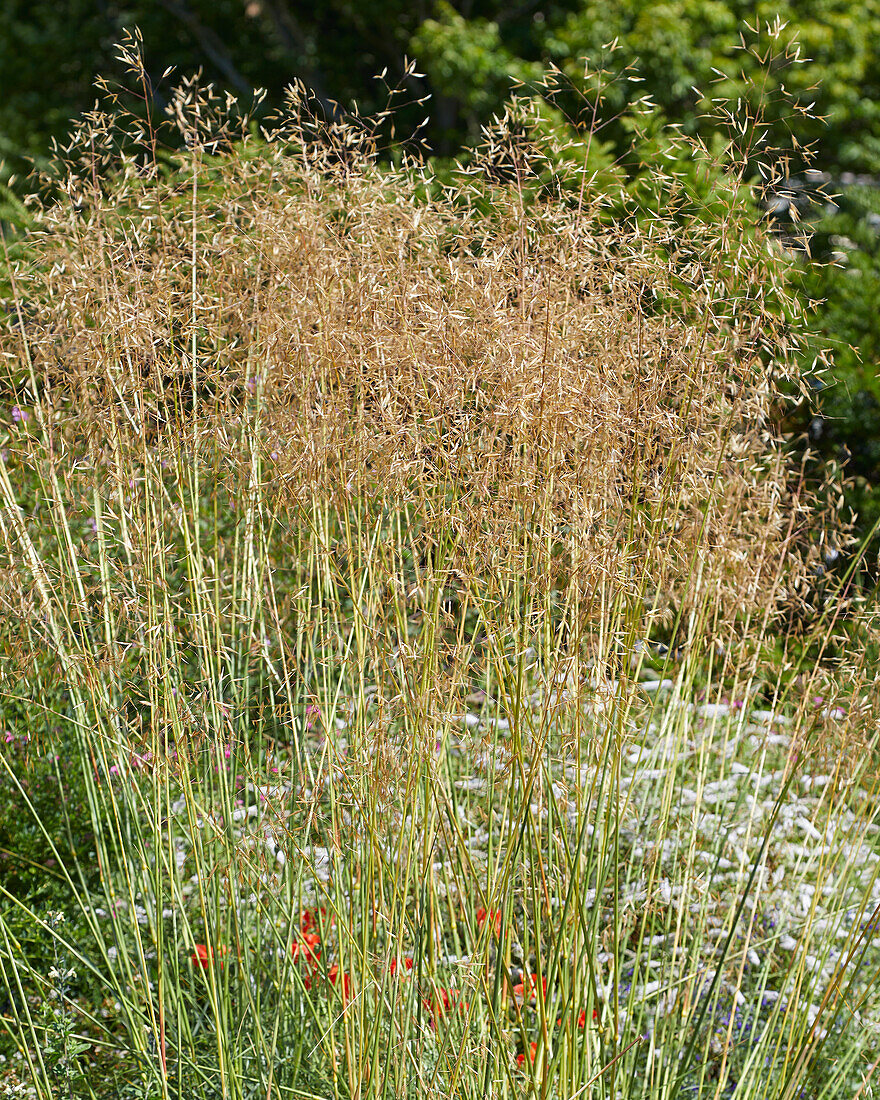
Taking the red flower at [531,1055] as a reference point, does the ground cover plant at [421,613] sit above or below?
above

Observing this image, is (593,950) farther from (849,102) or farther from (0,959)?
(849,102)

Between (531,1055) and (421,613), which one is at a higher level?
(421,613)

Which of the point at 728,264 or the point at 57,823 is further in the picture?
the point at 57,823

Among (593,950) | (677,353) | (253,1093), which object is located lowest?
(253,1093)

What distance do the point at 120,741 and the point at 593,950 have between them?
2.79 ft

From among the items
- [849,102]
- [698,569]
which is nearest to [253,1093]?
[698,569]

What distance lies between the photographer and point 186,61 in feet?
35.7

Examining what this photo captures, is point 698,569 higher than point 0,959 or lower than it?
higher

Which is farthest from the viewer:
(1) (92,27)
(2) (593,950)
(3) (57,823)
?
(1) (92,27)

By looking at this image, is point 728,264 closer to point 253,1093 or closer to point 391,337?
point 391,337

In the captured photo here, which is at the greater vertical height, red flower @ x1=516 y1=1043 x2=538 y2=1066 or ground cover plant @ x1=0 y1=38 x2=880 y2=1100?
ground cover plant @ x1=0 y1=38 x2=880 y2=1100

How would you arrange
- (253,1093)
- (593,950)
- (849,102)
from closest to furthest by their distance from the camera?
1. (593,950)
2. (253,1093)
3. (849,102)

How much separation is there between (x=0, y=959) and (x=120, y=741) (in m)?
0.45

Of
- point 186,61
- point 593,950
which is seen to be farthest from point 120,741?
point 186,61
